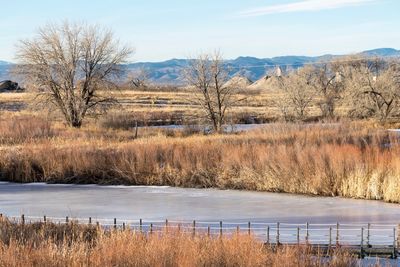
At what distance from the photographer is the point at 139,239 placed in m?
9.45

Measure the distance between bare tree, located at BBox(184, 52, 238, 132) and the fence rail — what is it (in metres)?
24.4

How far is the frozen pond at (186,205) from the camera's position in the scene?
49.2 ft

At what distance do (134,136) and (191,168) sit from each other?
13.0 m

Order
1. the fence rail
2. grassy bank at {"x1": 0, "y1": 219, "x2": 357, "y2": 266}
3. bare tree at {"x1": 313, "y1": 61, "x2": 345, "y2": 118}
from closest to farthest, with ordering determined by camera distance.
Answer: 1. grassy bank at {"x1": 0, "y1": 219, "x2": 357, "y2": 266}
2. the fence rail
3. bare tree at {"x1": 313, "y1": 61, "x2": 345, "y2": 118}

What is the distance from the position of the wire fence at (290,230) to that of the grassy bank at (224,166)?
14.5 ft

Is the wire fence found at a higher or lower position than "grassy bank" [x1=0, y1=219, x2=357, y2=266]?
lower

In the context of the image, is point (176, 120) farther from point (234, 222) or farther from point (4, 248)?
point (4, 248)

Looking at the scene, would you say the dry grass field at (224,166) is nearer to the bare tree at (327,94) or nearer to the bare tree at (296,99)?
the bare tree at (296,99)

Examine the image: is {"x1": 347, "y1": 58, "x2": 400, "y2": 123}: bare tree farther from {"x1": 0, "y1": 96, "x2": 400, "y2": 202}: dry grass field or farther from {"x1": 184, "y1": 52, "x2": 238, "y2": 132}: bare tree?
{"x1": 0, "y1": 96, "x2": 400, "y2": 202}: dry grass field

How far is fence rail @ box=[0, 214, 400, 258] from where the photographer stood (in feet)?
36.7

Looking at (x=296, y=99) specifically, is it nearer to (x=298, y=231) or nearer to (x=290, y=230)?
(x=290, y=230)

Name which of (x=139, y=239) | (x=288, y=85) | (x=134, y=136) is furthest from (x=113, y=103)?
(x=139, y=239)

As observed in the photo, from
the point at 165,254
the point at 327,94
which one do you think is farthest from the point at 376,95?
the point at 165,254

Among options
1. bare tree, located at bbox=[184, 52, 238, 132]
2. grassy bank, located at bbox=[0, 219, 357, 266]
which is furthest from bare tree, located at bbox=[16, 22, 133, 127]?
grassy bank, located at bbox=[0, 219, 357, 266]
